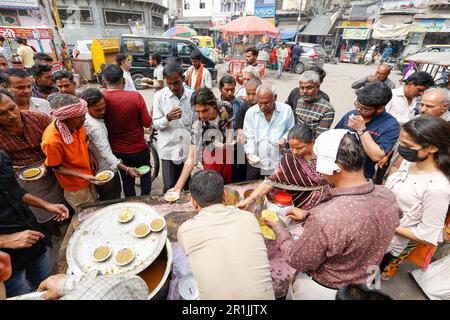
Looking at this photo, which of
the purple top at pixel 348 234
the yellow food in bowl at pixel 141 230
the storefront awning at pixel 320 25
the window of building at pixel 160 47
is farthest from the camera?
the storefront awning at pixel 320 25

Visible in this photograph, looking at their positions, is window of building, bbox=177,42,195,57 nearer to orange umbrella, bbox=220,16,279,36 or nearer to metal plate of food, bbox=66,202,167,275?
orange umbrella, bbox=220,16,279,36

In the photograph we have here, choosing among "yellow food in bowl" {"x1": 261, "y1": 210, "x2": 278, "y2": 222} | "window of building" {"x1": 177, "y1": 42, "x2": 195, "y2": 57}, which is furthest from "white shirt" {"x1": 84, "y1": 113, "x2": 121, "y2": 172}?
"window of building" {"x1": 177, "y1": 42, "x2": 195, "y2": 57}

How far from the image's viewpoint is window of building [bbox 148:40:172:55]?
10280mm

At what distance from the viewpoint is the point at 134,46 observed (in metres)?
10.1

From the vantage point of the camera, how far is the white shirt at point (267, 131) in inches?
120

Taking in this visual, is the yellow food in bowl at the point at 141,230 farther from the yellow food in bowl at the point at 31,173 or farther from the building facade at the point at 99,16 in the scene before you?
the building facade at the point at 99,16

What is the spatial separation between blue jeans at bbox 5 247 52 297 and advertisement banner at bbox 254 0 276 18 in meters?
31.6

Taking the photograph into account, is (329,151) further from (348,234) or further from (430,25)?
(430,25)

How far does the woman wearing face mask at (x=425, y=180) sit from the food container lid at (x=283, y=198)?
0.99 metres

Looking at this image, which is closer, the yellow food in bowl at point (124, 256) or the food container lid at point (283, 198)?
the yellow food in bowl at point (124, 256)

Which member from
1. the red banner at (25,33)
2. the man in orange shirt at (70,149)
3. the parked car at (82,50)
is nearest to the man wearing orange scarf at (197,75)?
the man in orange shirt at (70,149)

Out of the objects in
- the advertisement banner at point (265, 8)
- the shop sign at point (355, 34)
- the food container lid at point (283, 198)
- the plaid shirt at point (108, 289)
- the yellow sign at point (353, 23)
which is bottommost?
the food container lid at point (283, 198)

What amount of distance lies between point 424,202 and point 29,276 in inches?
141
